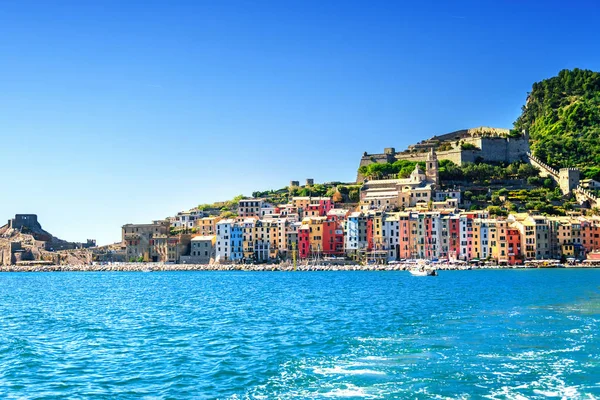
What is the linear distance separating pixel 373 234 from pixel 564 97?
56077 mm

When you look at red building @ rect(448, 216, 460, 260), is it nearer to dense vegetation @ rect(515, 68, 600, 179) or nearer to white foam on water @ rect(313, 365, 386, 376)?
dense vegetation @ rect(515, 68, 600, 179)

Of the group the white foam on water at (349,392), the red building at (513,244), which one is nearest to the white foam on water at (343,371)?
the white foam on water at (349,392)

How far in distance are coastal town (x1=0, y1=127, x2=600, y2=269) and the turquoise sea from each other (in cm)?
3962

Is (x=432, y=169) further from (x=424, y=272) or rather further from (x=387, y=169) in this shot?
(x=424, y=272)

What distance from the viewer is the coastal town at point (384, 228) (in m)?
77.7

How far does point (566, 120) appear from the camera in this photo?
113 meters

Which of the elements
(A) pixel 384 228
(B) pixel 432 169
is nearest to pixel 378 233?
(A) pixel 384 228

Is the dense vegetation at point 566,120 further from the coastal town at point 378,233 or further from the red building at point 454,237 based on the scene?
the red building at point 454,237

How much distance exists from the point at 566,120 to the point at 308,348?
3961 inches

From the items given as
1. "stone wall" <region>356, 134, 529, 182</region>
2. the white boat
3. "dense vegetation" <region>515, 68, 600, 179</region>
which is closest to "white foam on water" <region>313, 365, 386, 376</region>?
the white boat

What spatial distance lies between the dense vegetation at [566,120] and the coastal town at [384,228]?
14.8 feet

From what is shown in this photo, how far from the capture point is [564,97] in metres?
122

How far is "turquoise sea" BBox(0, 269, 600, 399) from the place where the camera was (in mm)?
16297

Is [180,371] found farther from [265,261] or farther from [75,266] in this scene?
[75,266]
